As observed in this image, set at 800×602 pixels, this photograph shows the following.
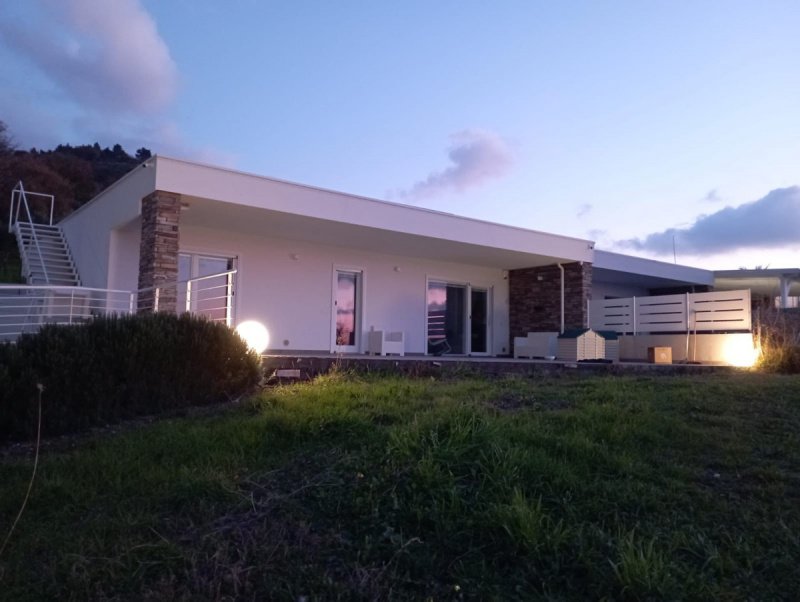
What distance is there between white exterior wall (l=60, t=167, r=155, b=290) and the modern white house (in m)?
0.04

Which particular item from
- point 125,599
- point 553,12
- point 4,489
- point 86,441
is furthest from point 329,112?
point 125,599

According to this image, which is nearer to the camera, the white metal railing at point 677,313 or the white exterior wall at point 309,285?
the white exterior wall at point 309,285

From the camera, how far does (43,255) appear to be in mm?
13711

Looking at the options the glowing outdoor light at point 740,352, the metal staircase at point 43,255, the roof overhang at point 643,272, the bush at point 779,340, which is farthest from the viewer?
the roof overhang at point 643,272

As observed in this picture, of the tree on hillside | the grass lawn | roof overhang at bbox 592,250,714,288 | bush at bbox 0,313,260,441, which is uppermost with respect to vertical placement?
the tree on hillside

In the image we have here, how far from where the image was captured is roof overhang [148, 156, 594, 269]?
414 inches

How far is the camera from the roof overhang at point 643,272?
18.0m

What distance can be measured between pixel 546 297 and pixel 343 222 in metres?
7.36

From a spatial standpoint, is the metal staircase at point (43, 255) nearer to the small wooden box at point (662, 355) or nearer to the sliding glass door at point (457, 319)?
the sliding glass door at point (457, 319)

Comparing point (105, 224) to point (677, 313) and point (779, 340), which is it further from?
point (677, 313)

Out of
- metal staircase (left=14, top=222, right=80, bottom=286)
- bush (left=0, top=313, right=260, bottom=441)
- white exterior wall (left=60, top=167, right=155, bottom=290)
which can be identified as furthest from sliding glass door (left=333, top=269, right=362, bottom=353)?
bush (left=0, top=313, right=260, bottom=441)

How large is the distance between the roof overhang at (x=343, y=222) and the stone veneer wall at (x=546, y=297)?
514 mm

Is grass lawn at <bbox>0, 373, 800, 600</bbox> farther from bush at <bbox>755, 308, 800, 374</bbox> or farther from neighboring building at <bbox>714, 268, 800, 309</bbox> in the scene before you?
neighboring building at <bbox>714, 268, 800, 309</bbox>

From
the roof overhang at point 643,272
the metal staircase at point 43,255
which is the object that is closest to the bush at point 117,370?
the metal staircase at point 43,255
